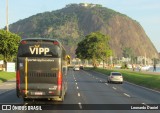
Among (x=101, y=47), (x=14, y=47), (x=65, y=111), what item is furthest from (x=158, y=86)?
(x=101, y=47)

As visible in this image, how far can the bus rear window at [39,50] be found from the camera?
20719 millimetres

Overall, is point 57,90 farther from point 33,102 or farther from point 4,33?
point 4,33

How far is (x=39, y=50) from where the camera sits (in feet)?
68.4

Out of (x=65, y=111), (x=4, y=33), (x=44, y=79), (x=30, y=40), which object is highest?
(x=4, y=33)

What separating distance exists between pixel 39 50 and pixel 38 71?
1173 mm

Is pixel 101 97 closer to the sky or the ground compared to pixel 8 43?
closer to the ground

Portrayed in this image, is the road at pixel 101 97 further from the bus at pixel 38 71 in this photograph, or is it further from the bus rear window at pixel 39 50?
the bus rear window at pixel 39 50

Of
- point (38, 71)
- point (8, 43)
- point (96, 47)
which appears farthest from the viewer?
point (96, 47)

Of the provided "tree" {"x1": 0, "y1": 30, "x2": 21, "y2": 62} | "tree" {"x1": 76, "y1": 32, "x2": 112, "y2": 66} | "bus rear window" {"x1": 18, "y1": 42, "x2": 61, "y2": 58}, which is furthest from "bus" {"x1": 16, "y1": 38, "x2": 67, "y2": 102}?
"tree" {"x1": 76, "y1": 32, "x2": 112, "y2": 66}

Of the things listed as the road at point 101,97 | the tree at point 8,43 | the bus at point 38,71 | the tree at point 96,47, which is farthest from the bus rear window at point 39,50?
the tree at point 96,47

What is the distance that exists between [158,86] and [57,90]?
20127mm

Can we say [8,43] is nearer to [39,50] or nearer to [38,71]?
[39,50]

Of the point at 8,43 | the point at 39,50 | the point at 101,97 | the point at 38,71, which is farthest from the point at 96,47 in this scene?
the point at 38,71

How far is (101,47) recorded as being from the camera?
137 metres
